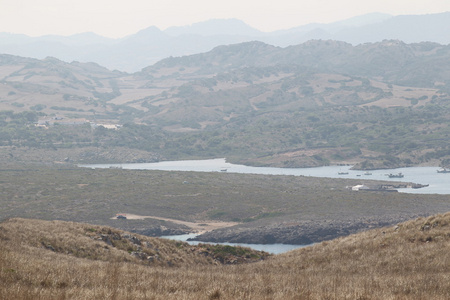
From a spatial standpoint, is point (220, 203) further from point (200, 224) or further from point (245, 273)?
point (245, 273)

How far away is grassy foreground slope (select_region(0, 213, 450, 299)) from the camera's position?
60.5ft

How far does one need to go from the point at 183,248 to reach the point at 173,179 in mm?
128312

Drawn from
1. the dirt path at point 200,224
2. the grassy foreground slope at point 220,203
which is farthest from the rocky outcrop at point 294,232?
the dirt path at point 200,224

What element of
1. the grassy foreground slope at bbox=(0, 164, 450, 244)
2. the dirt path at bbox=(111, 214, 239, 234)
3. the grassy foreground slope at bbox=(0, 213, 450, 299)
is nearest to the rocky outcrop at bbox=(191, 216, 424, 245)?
the grassy foreground slope at bbox=(0, 164, 450, 244)

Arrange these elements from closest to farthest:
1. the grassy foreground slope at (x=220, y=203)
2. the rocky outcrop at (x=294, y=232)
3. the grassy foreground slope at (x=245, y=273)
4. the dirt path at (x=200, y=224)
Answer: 1. the grassy foreground slope at (x=245, y=273)
2. the rocky outcrop at (x=294, y=232)
3. the grassy foreground slope at (x=220, y=203)
4. the dirt path at (x=200, y=224)

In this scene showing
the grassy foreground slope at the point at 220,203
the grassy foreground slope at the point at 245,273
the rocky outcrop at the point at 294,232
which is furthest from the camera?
the grassy foreground slope at the point at 220,203

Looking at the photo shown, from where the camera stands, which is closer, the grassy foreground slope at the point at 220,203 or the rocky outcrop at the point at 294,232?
the rocky outcrop at the point at 294,232

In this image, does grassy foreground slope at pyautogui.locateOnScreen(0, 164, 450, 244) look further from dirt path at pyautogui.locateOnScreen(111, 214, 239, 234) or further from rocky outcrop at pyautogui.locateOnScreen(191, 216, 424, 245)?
dirt path at pyautogui.locateOnScreen(111, 214, 239, 234)

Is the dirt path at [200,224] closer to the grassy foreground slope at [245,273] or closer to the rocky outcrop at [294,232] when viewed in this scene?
the rocky outcrop at [294,232]

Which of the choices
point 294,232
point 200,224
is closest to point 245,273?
point 294,232

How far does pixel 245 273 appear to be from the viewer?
92.0 feet

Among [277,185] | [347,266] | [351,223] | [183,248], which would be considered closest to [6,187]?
[277,185]

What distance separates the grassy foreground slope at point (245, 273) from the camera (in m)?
18.5

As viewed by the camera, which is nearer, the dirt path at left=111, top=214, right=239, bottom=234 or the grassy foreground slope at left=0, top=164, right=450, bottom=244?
the grassy foreground slope at left=0, top=164, right=450, bottom=244
